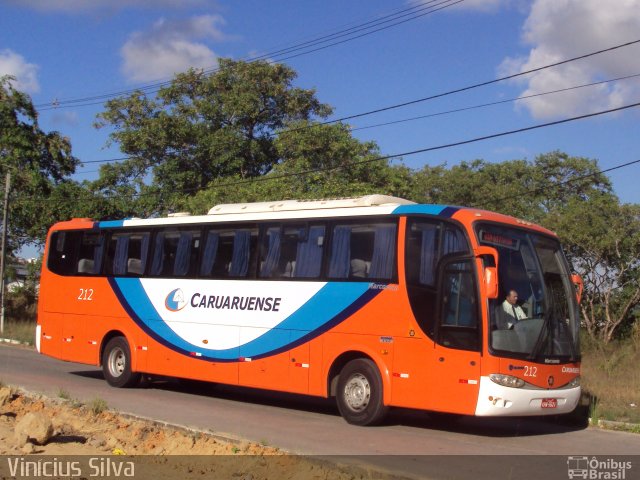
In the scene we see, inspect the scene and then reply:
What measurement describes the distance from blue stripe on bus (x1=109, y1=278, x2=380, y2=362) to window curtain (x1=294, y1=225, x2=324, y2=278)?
16.1 inches

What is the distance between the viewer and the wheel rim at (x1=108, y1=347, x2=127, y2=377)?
1697cm

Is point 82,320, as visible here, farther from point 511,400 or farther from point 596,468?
point 596,468

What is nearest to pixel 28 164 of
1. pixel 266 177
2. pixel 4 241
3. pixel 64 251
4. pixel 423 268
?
pixel 4 241

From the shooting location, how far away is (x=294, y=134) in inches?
1326

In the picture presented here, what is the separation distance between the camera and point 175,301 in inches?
623

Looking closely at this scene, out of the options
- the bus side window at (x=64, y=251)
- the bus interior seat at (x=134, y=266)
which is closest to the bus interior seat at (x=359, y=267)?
the bus interior seat at (x=134, y=266)

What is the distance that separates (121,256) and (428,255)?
7.69m

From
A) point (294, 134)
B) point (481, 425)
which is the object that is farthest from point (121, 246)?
point (294, 134)

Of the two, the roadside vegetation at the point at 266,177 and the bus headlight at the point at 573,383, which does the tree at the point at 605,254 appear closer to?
the roadside vegetation at the point at 266,177

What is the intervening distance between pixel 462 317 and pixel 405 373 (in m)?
1.22

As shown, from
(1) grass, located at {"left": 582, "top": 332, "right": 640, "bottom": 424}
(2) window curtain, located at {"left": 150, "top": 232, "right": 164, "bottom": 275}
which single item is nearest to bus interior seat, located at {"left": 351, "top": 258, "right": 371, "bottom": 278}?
(1) grass, located at {"left": 582, "top": 332, "right": 640, "bottom": 424}

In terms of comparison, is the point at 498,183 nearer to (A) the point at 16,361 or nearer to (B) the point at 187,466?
(A) the point at 16,361

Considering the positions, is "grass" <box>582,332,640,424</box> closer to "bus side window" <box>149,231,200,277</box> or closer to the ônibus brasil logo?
the ônibus brasil logo

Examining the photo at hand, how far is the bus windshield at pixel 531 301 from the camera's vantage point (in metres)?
11.3
